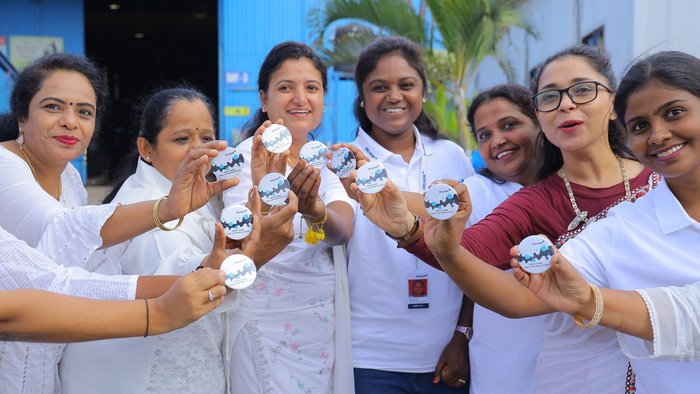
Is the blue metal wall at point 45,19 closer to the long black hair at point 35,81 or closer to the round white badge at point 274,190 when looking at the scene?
the long black hair at point 35,81

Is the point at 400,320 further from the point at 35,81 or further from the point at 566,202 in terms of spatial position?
the point at 35,81

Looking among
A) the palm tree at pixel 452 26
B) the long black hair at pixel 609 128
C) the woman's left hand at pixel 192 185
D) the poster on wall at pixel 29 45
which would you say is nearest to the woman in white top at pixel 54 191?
the woman's left hand at pixel 192 185

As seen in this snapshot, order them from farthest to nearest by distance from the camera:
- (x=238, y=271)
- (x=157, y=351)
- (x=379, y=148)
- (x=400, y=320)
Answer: (x=379, y=148) < (x=400, y=320) < (x=157, y=351) < (x=238, y=271)

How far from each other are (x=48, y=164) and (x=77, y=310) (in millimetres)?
1265

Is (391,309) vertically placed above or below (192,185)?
below

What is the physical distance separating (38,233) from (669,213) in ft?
6.94

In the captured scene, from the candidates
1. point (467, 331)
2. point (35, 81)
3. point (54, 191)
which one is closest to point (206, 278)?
point (54, 191)

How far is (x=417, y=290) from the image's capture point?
3037 millimetres

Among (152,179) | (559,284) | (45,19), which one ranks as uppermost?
(45,19)

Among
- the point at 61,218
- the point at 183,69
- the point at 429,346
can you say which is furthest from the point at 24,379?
the point at 183,69

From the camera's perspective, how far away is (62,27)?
13.3m

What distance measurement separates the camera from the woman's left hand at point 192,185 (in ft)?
8.02

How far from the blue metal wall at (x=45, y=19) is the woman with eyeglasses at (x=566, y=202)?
11.9 m

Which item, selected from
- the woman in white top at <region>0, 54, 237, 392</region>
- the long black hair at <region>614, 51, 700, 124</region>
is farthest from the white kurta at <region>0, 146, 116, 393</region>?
the long black hair at <region>614, 51, 700, 124</region>
